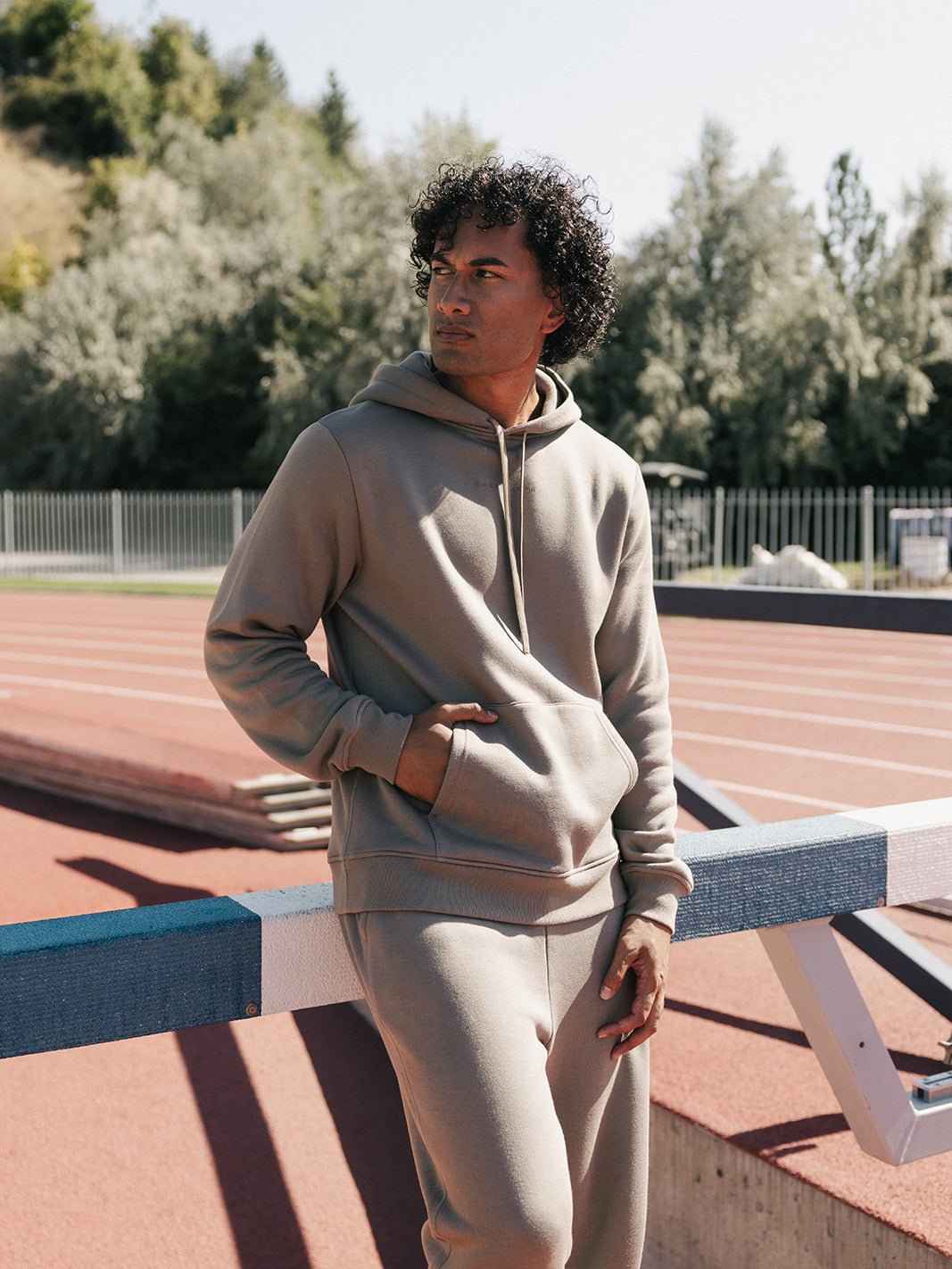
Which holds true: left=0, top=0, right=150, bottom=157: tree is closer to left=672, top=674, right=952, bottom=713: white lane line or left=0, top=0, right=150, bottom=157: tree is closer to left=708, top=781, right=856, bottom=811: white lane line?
left=672, top=674, right=952, bottom=713: white lane line

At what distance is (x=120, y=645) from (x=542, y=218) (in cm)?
1229

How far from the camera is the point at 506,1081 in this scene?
1.44 metres

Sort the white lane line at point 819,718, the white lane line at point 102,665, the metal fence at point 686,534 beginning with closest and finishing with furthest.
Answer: the white lane line at point 819,718 < the white lane line at point 102,665 < the metal fence at point 686,534

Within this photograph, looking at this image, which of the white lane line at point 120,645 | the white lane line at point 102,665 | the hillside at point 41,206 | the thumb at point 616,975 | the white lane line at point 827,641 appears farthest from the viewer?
the hillside at point 41,206

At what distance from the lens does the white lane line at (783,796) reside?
12.1 feet

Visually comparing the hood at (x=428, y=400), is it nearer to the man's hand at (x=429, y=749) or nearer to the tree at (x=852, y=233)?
the man's hand at (x=429, y=749)

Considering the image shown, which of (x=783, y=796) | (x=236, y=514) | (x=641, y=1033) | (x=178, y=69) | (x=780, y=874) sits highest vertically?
(x=178, y=69)

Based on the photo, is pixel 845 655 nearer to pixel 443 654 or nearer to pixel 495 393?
pixel 495 393

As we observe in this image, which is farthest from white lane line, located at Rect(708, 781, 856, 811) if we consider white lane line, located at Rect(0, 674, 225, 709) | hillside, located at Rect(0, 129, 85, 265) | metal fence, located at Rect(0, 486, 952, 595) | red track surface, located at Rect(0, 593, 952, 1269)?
hillside, located at Rect(0, 129, 85, 265)

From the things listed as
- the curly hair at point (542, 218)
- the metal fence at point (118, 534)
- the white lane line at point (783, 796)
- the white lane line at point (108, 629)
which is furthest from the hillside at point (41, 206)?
the curly hair at point (542, 218)

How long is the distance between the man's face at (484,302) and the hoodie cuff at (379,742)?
19.1 inches

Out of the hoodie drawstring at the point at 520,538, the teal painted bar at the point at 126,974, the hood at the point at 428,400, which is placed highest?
the hood at the point at 428,400

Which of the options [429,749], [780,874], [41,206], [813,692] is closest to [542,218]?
[429,749]

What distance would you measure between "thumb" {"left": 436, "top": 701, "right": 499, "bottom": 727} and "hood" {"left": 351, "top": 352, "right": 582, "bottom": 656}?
13cm
